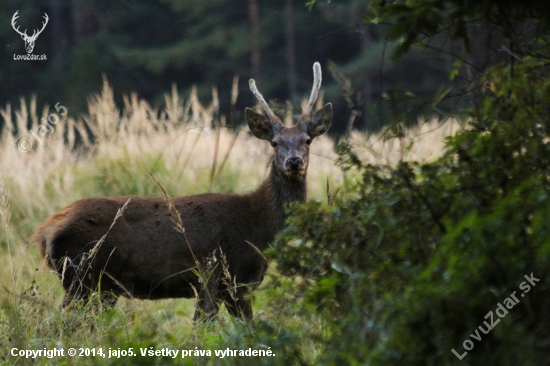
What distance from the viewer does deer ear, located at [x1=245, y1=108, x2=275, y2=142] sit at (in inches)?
280

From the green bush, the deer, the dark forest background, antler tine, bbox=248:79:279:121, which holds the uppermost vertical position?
the dark forest background

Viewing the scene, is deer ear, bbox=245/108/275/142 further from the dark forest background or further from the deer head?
the dark forest background

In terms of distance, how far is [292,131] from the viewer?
693 centimetres

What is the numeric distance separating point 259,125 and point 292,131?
397 millimetres

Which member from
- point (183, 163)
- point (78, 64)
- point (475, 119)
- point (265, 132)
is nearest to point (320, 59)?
point (78, 64)

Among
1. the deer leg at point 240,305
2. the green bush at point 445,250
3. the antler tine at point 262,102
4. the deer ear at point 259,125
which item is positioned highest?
the antler tine at point 262,102

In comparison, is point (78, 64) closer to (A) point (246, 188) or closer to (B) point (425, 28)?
(A) point (246, 188)

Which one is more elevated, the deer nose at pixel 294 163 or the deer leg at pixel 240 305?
the deer nose at pixel 294 163

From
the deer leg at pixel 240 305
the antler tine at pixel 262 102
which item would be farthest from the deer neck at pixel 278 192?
the deer leg at pixel 240 305

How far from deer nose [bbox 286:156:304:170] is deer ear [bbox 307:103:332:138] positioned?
1.85 feet

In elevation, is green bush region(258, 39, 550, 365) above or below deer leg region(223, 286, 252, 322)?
above

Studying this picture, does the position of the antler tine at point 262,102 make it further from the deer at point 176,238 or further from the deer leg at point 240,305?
the deer leg at point 240,305

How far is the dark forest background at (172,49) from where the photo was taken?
26.8 metres
